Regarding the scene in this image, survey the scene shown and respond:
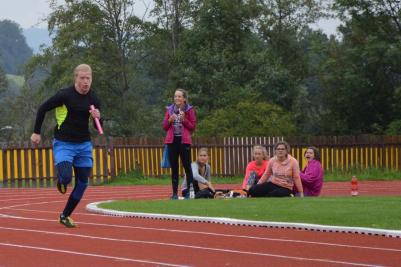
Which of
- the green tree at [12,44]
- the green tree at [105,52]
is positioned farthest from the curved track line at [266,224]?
the green tree at [12,44]

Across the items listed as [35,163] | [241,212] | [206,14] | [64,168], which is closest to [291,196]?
[241,212]

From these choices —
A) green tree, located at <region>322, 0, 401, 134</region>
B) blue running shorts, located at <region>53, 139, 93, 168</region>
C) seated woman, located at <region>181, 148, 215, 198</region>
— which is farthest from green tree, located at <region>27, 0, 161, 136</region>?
blue running shorts, located at <region>53, 139, 93, 168</region>

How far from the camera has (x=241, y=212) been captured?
12766mm

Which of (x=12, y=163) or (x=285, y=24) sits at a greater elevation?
(x=285, y=24)

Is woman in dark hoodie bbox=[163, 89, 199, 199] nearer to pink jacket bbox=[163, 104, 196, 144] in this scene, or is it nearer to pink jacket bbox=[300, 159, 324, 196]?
pink jacket bbox=[163, 104, 196, 144]

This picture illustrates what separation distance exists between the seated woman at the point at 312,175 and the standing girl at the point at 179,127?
210 cm

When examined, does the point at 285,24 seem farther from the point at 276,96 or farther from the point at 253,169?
the point at 253,169

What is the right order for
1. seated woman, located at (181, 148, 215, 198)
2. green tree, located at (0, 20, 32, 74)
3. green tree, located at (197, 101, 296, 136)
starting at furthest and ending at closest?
green tree, located at (0, 20, 32, 74)
green tree, located at (197, 101, 296, 136)
seated woman, located at (181, 148, 215, 198)

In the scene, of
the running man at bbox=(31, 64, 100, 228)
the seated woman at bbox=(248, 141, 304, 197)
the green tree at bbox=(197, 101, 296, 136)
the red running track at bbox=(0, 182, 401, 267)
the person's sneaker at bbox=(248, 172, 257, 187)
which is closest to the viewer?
the red running track at bbox=(0, 182, 401, 267)

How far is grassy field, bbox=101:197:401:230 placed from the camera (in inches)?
445

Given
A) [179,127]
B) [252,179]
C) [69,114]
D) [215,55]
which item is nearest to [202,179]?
[252,179]

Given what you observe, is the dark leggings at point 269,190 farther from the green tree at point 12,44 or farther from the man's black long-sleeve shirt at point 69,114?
the green tree at point 12,44

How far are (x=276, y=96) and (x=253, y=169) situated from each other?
98.9 ft

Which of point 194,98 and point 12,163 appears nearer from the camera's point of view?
point 12,163
